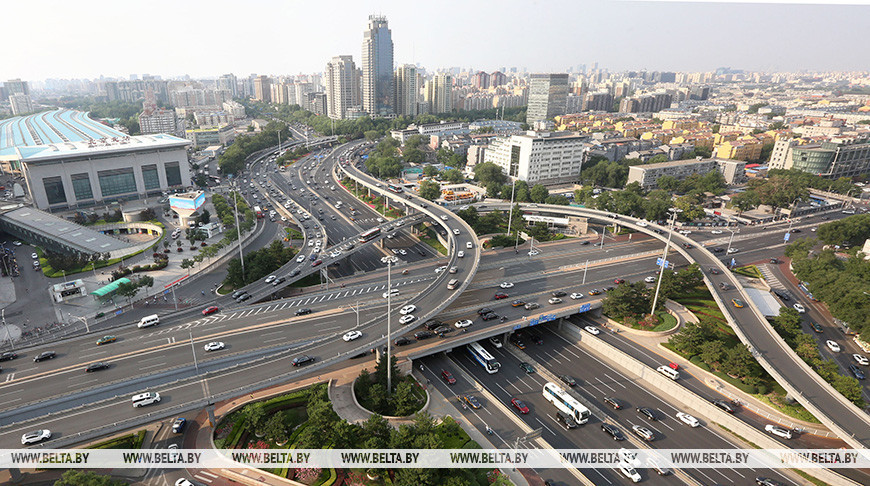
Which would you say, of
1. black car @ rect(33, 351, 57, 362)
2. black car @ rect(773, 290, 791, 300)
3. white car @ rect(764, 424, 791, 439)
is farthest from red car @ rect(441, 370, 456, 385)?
black car @ rect(773, 290, 791, 300)

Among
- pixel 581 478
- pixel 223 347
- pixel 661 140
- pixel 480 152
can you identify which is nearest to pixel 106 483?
pixel 223 347

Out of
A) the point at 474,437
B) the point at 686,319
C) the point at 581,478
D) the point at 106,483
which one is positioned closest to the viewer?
the point at 106,483

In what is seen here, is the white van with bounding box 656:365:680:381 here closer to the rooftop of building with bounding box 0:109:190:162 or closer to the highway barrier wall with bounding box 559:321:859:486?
the highway barrier wall with bounding box 559:321:859:486

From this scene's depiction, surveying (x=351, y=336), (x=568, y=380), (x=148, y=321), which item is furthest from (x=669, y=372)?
(x=148, y=321)

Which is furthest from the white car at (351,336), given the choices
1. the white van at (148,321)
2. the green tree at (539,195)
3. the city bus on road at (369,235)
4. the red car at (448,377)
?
the green tree at (539,195)

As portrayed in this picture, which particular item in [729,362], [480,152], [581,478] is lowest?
[581,478]

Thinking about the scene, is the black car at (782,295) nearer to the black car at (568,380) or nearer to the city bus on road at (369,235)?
the black car at (568,380)

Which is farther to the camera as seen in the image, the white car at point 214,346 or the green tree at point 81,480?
the white car at point 214,346

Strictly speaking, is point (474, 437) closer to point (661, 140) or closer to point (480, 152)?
point (480, 152)
